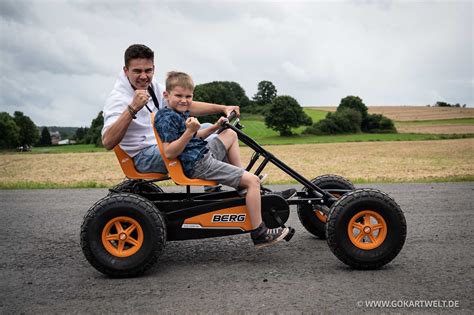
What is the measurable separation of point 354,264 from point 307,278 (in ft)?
1.63

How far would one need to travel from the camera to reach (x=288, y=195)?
14.8ft

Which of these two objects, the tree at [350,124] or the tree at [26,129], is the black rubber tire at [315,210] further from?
the tree at [26,129]

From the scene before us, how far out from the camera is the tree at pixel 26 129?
3436 inches

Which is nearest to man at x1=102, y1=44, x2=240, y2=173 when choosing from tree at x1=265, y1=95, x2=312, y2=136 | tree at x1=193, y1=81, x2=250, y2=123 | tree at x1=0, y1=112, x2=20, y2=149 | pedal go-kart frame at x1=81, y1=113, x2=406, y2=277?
pedal go-kart frame at x1=81, y1=113, x2=406, y2=277

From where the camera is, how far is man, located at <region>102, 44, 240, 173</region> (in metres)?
4.00

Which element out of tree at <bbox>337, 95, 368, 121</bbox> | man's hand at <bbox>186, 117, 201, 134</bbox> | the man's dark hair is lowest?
man's hand at <bbox>186, 117, 201, 134</bbox>

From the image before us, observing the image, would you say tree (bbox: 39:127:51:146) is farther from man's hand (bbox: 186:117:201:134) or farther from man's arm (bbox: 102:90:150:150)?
man's hand (bbox: 186:117:201:134)

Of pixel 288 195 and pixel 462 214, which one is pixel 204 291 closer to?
pixel 288 195

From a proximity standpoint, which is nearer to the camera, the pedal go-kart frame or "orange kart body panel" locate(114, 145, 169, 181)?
the pedal go-kart frame

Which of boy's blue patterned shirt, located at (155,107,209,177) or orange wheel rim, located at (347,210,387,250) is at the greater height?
boy's blue patterned shirt, located at (155,107,209,177)

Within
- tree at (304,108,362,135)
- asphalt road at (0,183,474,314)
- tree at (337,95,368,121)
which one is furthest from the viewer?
tree at (337,95,368,121)

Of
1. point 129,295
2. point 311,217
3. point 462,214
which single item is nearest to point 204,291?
point 129,295

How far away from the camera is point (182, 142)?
383 cm

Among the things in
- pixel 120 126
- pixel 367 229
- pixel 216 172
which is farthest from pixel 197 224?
pixel 367 229
